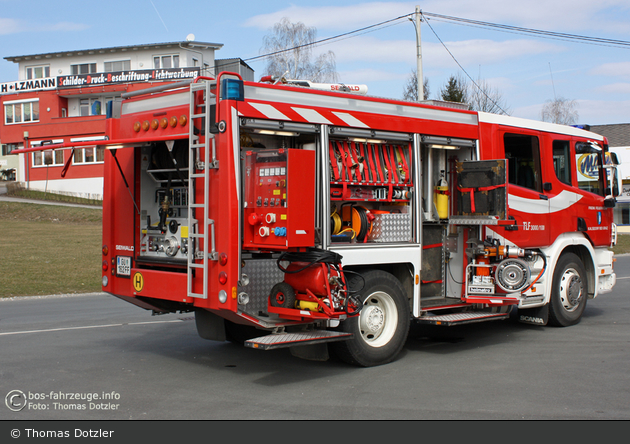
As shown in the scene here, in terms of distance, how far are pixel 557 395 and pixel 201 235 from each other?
3.70 m

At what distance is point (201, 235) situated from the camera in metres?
6.51

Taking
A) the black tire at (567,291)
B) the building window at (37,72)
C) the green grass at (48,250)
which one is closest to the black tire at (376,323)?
the black tire at (567,291)

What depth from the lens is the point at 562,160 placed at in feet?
32.7

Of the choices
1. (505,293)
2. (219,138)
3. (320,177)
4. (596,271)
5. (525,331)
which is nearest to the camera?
(219,138)

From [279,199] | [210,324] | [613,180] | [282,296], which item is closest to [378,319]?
[282,296]

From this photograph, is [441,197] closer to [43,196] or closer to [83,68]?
[43,196]

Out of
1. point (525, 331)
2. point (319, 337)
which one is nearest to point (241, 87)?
point (319, 337)

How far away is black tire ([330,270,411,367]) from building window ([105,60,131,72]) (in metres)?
51.9

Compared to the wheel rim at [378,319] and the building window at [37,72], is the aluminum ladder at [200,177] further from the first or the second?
the building window at [37,72]

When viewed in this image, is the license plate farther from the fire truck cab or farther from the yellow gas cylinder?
the yellow gas cylinder

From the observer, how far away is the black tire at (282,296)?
6.64m

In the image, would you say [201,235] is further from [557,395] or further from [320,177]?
[557,395]

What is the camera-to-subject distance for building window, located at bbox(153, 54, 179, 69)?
2114 inches

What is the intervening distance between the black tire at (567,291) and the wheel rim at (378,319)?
322 cm
